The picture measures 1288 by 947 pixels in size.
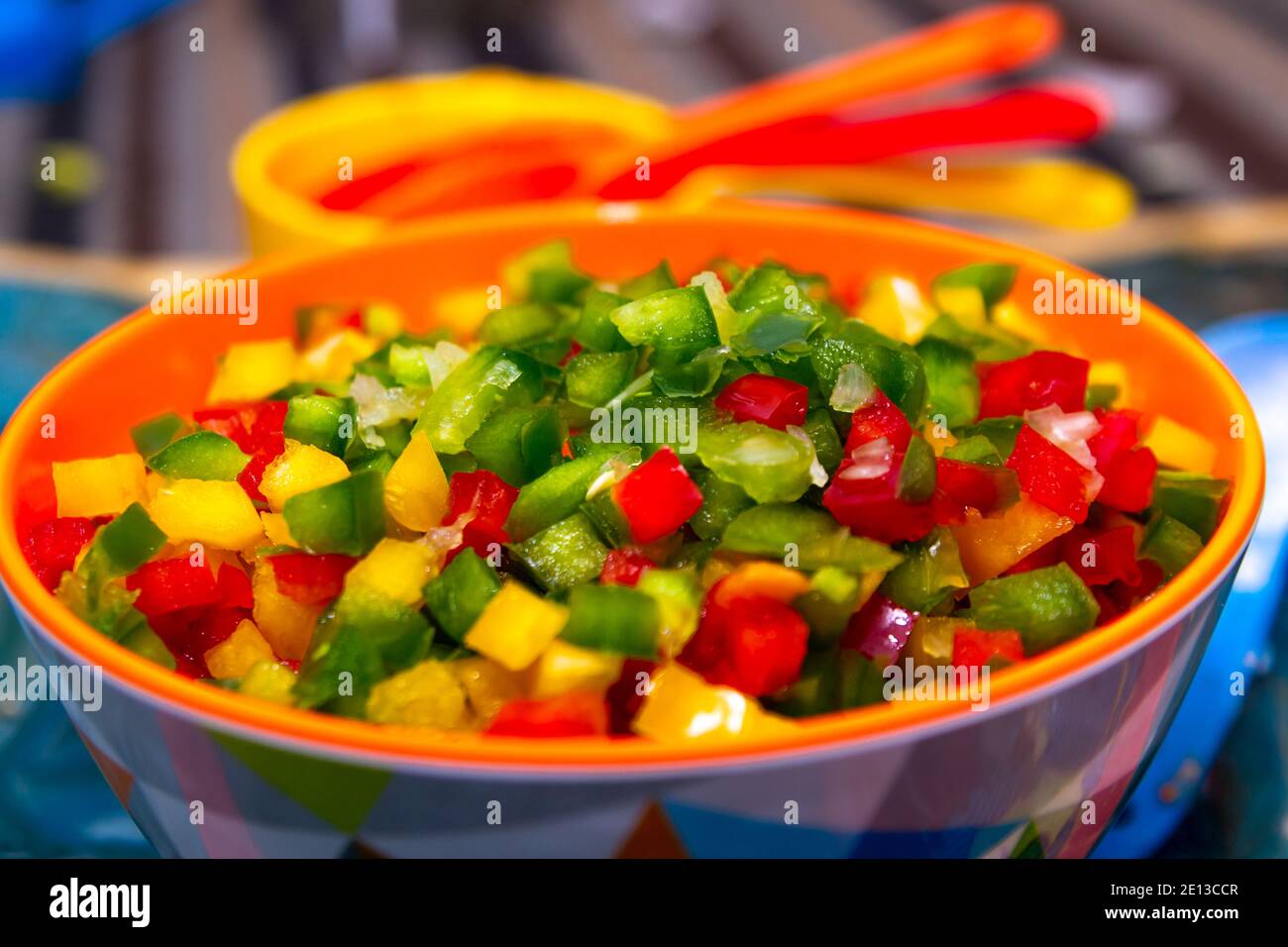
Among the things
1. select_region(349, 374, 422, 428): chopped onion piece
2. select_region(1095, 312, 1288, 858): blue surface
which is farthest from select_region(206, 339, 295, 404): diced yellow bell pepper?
select_region(1095, 312, 1288, 858): blue surface

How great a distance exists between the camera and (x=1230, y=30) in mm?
2971

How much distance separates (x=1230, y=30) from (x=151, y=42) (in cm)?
271

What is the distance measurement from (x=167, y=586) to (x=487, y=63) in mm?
2528

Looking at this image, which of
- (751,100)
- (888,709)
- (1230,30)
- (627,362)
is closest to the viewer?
(888,709)

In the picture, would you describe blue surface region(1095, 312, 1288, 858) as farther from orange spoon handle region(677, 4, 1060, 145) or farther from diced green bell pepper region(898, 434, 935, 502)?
orange spoon handle region(677, 4, 1060, 145)

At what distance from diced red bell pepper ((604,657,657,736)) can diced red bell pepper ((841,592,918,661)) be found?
0.15 metres

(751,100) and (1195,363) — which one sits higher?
(751,100)

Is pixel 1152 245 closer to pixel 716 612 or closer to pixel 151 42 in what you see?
pixel 716 612

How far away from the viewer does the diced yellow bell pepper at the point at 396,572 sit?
32.2 inches

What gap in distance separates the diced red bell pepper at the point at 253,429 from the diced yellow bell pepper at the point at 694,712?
1.29 feet

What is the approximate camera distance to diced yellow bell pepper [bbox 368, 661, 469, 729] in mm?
745
